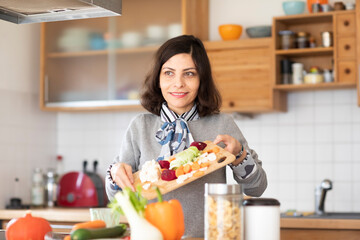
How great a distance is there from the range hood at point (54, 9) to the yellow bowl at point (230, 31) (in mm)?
1730

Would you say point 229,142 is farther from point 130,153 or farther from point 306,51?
point 306,51

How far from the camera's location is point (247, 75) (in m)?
3.73

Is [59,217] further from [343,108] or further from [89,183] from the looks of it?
[343,108]

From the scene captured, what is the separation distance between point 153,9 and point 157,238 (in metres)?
2.72

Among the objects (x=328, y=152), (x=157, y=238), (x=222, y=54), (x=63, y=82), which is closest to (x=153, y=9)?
(x=222, y=54)

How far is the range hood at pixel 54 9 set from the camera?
2.09 m

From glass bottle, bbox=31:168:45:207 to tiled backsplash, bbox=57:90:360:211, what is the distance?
4.69ft

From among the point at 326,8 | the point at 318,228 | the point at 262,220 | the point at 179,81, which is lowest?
the point at 318,228

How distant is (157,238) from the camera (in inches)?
56.5

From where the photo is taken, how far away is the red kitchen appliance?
13.2 ft

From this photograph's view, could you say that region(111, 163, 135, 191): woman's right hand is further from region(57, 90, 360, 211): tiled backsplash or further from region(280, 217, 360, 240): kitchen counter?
region(57, 90, 360, 211): tiled backsplash

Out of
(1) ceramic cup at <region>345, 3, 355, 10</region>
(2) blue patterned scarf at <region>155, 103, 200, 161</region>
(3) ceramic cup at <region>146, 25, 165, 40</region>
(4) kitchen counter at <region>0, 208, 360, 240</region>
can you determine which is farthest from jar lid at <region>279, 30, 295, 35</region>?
(2) blue patterned scarf at <region>155, 103, 200, 161</region>

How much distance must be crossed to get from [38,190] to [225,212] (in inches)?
111

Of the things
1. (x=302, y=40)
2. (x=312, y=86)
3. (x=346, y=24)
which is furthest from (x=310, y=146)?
(x=346, y=24)
